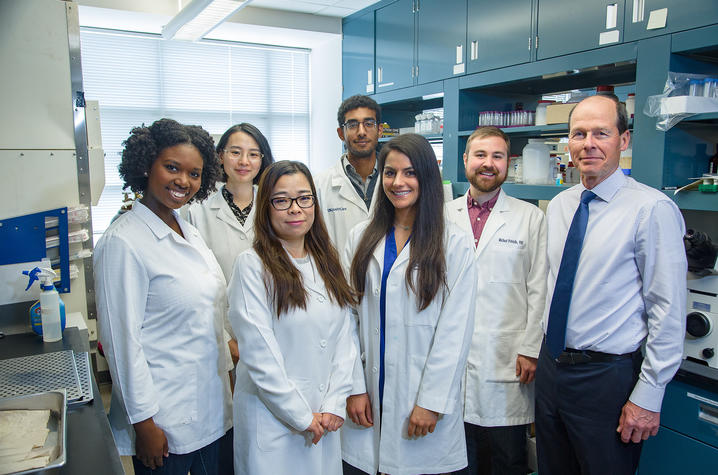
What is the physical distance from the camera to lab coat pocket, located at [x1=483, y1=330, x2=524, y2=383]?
1.84 meters

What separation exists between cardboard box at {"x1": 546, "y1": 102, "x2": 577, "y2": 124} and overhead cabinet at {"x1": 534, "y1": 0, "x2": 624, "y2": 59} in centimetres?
25

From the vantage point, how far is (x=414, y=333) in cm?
150

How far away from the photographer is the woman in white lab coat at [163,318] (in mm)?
1274

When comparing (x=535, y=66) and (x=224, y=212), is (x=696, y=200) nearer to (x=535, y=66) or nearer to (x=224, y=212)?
(x=535, y=66)

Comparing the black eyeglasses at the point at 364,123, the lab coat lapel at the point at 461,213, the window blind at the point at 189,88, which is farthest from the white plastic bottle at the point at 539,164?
the window blind at the point at 189,88

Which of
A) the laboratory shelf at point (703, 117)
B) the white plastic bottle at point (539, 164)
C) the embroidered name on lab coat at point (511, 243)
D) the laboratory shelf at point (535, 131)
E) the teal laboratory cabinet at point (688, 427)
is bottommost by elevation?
the teal laboratory cabinet at point (688, 427)

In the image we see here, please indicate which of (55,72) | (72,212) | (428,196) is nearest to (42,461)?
(428,196)

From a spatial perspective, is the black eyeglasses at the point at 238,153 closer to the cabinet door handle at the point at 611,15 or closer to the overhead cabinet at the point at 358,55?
the cabinet door handle at the point at 611,15

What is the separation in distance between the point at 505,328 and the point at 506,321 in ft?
0.08

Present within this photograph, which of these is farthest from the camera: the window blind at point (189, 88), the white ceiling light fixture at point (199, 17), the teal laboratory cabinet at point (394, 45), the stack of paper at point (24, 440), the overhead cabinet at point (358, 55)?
the window blind at point (189, 88)

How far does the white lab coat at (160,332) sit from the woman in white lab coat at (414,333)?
0.43 meters

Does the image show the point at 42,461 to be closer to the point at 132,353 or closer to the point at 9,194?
the point at 132,353

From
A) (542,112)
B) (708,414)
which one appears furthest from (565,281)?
(542,112)

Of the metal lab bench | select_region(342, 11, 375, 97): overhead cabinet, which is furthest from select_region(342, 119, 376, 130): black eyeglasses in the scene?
select_region(342, 11, 375, 97): overhead cabinet
